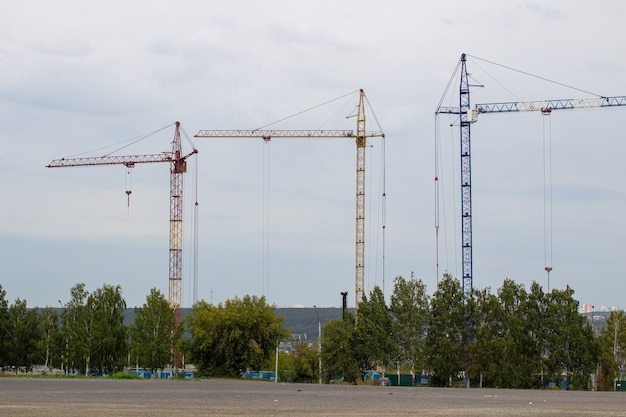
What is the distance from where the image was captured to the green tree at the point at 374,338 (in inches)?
3880

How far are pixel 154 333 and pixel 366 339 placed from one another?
24.8m

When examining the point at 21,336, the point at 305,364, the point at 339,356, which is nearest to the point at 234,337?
the point at 305,364

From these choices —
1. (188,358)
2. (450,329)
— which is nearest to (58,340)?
(188,358)

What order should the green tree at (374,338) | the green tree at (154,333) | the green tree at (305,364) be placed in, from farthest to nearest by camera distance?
the green tree at (154,333)
the green tree at (305,364)
the green tree at (374,338)

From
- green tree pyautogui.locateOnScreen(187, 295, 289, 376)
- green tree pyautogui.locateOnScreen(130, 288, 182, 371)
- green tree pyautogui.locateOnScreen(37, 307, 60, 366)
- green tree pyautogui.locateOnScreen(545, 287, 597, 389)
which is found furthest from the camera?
green tree pyautogui.locateOnScreen(37, 307, 60, 366)

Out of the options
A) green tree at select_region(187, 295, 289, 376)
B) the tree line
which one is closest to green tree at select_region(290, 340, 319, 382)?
the tree line

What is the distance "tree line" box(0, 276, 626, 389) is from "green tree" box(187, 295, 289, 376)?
0.36ft

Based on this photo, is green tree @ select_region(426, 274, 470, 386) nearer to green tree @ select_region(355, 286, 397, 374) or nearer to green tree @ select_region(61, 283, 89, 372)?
green tree @ select_region(355, 286, 397, 374)

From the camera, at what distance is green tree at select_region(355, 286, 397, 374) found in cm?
9856

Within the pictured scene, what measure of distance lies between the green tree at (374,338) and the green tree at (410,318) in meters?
0.97

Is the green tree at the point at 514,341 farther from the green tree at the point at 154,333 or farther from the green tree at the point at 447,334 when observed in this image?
the green tree at the point at 154,333

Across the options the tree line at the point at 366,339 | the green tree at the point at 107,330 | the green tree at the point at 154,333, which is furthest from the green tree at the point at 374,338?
the green tree at the point at 107,330

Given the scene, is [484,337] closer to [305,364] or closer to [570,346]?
[570,346]

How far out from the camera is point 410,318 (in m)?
101
